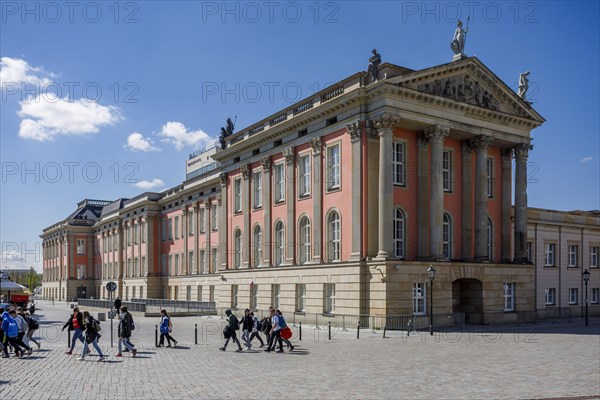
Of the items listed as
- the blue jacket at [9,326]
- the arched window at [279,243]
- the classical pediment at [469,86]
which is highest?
the classical pediment at [469,86]

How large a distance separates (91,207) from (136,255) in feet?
127

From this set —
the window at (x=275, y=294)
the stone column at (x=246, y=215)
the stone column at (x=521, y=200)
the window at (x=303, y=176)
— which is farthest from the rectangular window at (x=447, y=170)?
the stone column at (x=246, y=215)

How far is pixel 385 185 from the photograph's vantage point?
36.0 metres

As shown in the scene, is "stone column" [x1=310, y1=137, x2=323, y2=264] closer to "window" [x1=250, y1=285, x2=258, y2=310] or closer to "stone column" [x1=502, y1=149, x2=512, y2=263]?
"window" [x1=250, y1=285, x2=258, y2=310]

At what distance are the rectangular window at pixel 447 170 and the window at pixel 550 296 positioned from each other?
15820mm

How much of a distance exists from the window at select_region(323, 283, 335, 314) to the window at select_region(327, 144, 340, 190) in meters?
6.29

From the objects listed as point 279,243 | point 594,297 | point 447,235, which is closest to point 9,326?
point 279,243

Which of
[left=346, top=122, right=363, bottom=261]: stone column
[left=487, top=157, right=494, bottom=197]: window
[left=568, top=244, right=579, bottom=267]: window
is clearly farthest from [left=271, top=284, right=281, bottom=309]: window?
[left=568, top=244, right=579, bottom=267]: window

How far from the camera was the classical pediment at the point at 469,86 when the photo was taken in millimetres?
37594

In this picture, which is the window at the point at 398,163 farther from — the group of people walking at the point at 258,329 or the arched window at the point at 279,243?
the group of people walking at the point at 258,329

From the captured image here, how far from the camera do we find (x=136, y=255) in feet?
281

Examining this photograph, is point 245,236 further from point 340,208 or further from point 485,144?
point 485,144

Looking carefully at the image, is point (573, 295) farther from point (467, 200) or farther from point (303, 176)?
point (303, 176)

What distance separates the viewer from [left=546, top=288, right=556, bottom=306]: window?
164ft
